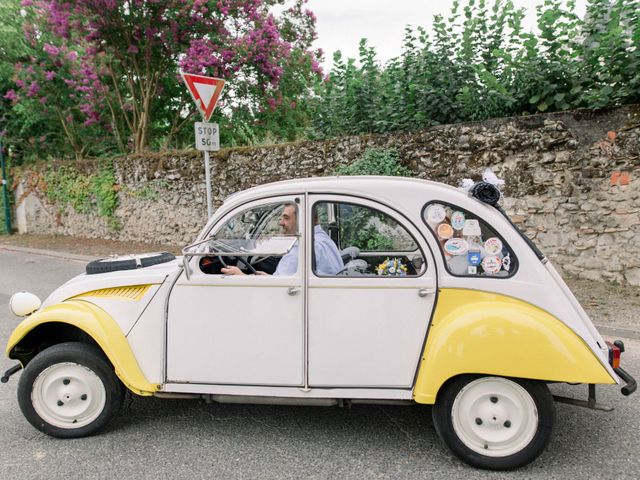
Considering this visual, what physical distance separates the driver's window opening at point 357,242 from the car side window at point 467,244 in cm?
18

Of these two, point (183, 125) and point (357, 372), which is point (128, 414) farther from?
point (183, 125)

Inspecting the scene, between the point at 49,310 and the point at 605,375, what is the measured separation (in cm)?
357

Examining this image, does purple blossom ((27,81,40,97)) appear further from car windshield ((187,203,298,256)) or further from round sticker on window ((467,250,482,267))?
round sticker on window ((467,250,482,267))

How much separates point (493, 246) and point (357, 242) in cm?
97

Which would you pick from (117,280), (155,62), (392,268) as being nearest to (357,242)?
(392,268)

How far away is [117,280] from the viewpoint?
340 centimetres

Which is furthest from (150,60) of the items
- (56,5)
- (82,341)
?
(82,341)

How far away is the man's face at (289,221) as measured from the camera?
10.5ft

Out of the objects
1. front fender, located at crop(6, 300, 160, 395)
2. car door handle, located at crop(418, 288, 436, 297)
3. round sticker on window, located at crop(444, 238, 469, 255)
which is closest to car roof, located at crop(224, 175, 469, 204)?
round sticker on window, located at crop(444, 238, 469, 255)

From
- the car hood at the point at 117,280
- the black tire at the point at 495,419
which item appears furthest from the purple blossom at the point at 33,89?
the black tire at the point at 495,419

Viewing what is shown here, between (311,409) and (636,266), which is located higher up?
(636,266)

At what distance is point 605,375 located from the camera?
2764 millimetres

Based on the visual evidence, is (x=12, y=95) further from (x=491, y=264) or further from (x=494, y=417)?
(x=494, y=417)

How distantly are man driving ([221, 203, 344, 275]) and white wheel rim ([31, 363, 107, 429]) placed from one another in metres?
1.21
